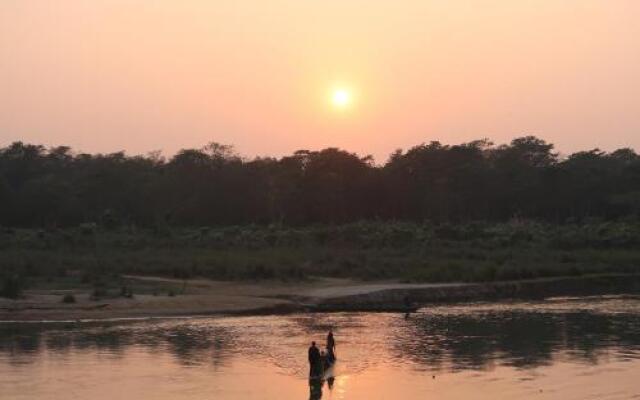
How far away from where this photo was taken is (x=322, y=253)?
68.8m

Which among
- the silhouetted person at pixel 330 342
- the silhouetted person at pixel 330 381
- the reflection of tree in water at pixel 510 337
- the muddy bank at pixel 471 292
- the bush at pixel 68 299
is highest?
the bush at pixel 68 299

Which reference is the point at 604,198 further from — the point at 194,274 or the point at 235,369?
the point at 235,369

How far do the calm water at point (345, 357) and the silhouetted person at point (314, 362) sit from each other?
65 cm

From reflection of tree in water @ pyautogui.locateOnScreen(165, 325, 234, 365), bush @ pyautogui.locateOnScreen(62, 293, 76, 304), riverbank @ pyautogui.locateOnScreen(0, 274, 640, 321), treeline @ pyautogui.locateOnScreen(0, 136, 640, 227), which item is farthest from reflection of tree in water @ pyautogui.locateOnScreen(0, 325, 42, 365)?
treeline @ pyautogui.locateOnScreen(0, 136, 640, 227)

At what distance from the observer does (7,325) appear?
3694 cm

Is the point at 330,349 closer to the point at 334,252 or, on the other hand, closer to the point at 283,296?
the point at 283,296

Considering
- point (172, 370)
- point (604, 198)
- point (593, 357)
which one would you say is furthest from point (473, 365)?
point (604, 198)

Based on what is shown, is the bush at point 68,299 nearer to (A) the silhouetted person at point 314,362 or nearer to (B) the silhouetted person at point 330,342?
(B) the silhouetted person at point 330,342

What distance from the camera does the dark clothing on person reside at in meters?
25.1

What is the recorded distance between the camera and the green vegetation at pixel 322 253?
186ft

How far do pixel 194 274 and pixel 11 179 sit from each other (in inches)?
2295

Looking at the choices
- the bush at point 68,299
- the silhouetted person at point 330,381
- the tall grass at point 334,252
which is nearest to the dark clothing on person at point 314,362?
the silhouetted person at point 330,381

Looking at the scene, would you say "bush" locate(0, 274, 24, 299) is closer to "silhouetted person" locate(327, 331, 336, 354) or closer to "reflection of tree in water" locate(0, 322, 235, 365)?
"reflection of tree in water" locate(0, 322, 235, 365)

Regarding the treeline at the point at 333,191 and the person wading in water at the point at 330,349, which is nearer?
the person wading in water at the point at 330,349
